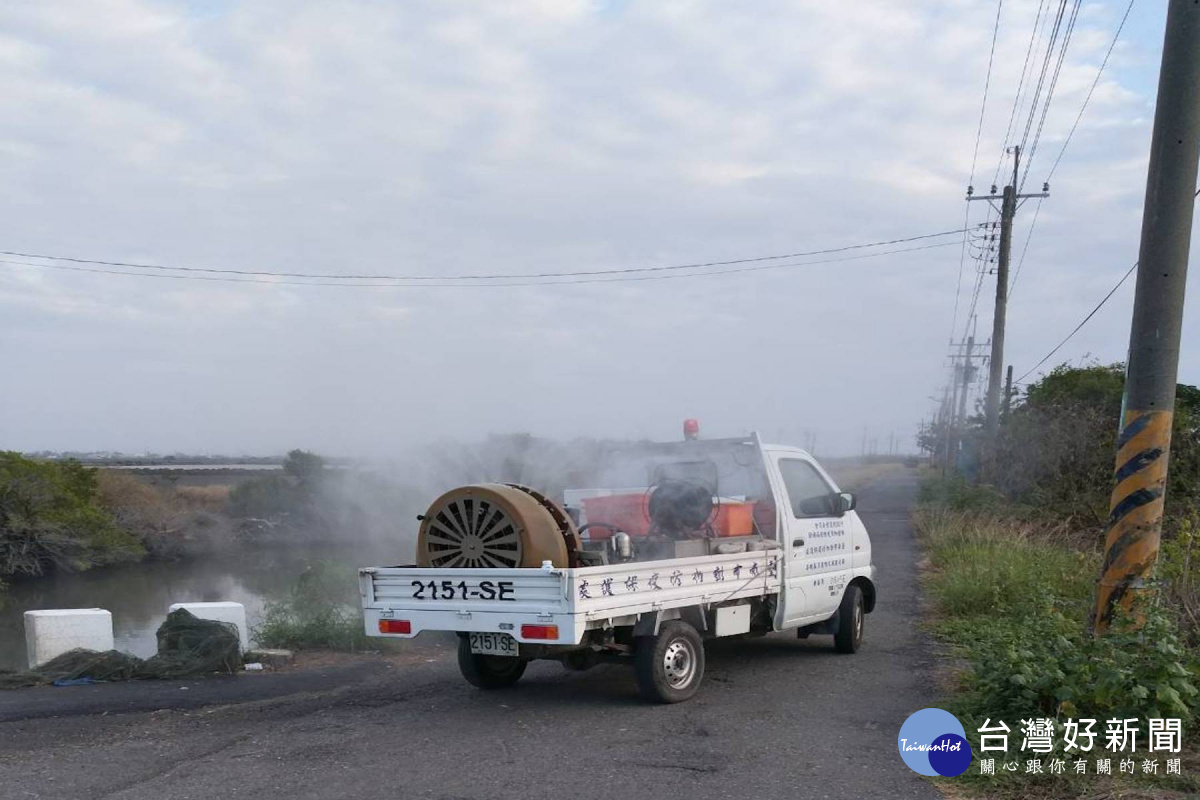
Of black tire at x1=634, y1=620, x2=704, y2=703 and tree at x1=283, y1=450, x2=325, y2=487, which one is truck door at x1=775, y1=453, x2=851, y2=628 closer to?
black tire at x1=634, y1=620, x2=704, y2=703

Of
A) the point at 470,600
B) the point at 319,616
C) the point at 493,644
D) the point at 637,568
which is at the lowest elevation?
the point at 319,616

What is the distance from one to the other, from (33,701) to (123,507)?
23.7 m

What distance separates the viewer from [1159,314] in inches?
280

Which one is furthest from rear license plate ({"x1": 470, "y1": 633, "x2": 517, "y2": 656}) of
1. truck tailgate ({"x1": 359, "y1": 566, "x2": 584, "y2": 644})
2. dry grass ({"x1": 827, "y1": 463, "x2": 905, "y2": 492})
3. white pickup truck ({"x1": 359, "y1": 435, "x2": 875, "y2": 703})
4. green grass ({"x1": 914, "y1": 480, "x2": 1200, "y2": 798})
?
dry grass ({"x1": 827, "y1": 463, "x2": 905, "y2": 492})

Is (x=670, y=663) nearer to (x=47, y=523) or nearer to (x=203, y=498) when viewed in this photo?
(x=47, y=523)

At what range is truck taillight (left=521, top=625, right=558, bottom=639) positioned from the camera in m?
6.54

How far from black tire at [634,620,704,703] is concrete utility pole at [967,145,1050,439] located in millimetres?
20828

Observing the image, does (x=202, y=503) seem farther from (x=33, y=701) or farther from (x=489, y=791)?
(x=489, y=791)

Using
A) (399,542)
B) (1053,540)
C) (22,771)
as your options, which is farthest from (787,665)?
(399,542)

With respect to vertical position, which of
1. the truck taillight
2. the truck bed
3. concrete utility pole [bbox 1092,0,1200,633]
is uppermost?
concrete utility pole [bbox 1092,0,1200,633]

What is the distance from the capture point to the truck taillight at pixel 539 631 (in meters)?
6.54

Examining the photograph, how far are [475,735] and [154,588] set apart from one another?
2004cm

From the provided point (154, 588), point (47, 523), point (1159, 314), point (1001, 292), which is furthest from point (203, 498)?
point (1159, 314)

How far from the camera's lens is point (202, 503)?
36.7m
